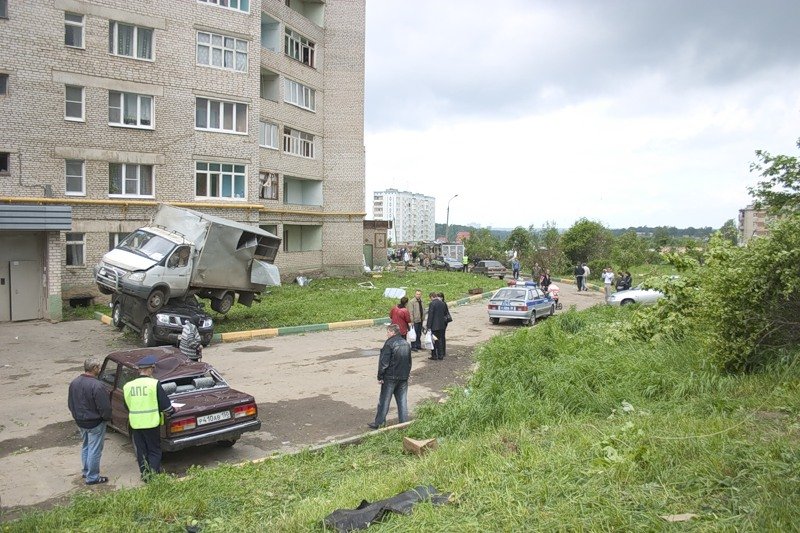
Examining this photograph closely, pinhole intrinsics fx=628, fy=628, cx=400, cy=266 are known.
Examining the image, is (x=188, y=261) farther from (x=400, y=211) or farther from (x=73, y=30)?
(x=400, y=211)

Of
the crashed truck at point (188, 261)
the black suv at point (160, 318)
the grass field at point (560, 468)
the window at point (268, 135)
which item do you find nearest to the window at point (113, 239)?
the crashed truck at point (188, 261)

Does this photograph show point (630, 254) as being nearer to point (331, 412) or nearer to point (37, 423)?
point (331, 412)

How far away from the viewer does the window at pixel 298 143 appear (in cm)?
3369

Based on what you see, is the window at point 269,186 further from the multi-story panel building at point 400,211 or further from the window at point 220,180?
the multi-story panel building at point 400,211

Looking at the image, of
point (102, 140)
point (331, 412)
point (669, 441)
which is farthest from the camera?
point (102, 140)

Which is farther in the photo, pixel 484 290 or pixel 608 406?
pixel 484 290

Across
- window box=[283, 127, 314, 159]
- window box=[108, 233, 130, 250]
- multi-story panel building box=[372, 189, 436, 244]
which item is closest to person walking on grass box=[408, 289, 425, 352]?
window box=[108, 233, 130, 250]

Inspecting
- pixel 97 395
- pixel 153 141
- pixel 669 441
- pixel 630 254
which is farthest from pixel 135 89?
pixel 630 254

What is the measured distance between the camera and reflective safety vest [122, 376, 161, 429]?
26.2 ft

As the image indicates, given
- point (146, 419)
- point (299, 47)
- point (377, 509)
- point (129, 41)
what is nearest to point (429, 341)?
point (146, 419)

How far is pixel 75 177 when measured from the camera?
77.9ft

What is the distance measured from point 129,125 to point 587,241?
3228 cm

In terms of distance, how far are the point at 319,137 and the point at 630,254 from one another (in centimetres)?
2505

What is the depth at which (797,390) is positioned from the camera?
7594 mm
